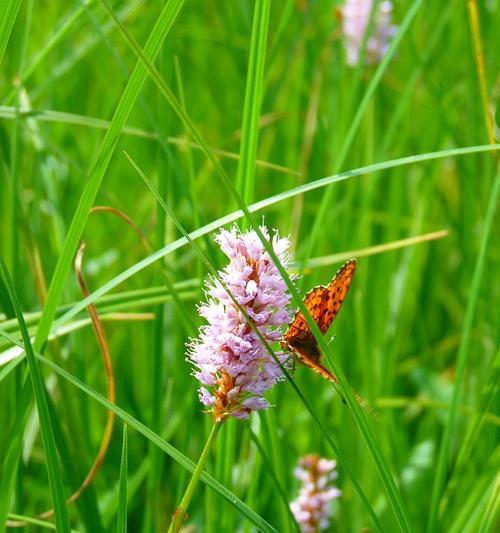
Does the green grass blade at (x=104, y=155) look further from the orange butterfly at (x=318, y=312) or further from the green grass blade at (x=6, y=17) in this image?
the orange butterfly at (x=318, y=312)

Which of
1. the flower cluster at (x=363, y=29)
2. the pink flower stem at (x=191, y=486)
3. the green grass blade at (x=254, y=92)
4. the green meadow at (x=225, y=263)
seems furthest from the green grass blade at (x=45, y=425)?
the flower cluster at (x=363, y=29)

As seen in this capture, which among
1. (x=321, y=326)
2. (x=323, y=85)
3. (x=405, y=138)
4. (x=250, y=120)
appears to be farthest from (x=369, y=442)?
(x=323, y=85)

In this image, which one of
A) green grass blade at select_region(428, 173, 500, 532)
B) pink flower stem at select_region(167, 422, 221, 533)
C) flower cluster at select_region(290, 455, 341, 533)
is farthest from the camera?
flower cluster at select_region(290, 455, 341, 533)

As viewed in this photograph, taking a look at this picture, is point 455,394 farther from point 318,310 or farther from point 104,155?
point 104,155

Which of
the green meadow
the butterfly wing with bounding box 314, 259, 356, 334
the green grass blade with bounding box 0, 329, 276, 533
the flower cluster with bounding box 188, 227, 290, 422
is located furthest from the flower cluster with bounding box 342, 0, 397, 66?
the green grass blade with bounding box 0, 329, 276, 533

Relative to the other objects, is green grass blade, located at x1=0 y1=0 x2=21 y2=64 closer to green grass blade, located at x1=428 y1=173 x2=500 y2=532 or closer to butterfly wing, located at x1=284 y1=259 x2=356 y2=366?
butterfly wing, located at x1=284 y1=259 x2=356 y2=366

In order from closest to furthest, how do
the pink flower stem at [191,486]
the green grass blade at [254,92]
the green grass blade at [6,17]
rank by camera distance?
the pink flower stem at [191,486], the green grass blade at [6,17], the green grass blade at [254,92]

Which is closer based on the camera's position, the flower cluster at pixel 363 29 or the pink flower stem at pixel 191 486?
the pink flower stem at pixel 191 486

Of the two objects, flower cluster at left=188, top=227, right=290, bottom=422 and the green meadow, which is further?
the green meadow
